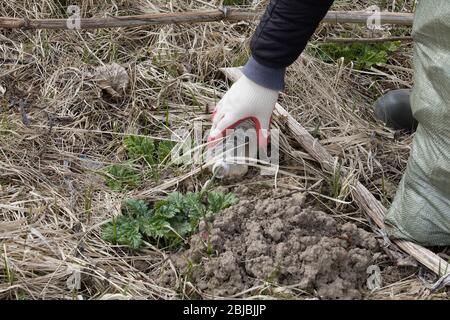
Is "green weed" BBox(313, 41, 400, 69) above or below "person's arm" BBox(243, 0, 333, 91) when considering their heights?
below

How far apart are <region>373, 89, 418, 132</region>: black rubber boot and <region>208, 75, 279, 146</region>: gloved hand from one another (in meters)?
0.43

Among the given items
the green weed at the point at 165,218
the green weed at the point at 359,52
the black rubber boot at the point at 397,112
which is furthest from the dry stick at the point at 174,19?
the green weed at the point at 165,218

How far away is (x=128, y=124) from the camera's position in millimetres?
2166

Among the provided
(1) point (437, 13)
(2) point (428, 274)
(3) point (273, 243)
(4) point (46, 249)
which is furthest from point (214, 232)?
(1) point (437, 13)

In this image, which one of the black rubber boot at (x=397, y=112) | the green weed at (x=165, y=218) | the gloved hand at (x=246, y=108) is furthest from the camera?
the black rubber boot at (x=397, y=112)

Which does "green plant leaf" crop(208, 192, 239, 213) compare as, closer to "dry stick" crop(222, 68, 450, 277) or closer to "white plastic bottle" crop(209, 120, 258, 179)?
"white plastic bottle" crop(209, 120, 258, 179)

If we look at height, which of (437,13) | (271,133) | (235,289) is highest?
(437,13)

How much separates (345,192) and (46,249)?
71cm

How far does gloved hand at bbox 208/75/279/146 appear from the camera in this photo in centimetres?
191

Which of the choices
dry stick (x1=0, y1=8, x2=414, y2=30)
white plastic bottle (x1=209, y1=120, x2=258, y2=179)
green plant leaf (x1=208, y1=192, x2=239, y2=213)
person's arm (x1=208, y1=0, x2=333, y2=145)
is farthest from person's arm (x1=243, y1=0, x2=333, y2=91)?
dry stick (x1=0, y1=8, x2=414, y2=30)

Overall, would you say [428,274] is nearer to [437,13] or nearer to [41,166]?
[437,13]

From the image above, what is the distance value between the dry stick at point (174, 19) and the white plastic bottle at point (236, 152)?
0.49 metres

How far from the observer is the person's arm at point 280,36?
1777 millimetres

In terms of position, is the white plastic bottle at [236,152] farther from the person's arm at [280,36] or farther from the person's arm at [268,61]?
the person's arm at [280,36]
